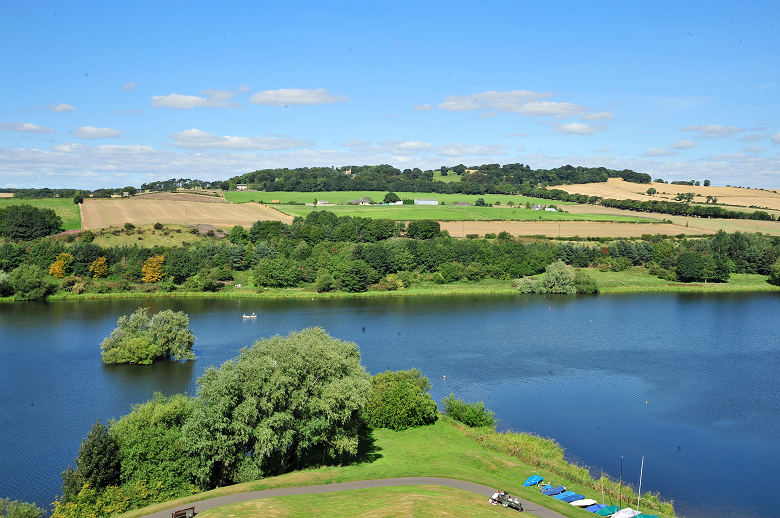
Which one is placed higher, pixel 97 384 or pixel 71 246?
pixel 71 246

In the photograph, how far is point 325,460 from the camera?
33656mm

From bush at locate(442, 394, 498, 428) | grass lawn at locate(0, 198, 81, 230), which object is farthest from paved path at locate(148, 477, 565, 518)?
grass lawn at locate(0, 198, 81, 230)

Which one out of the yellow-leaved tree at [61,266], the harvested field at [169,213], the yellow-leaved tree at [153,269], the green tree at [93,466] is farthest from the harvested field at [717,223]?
the green tree at [93,466]

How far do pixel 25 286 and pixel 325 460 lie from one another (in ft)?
206

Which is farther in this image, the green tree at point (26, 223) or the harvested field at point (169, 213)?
the harvested field at point (169, 213)

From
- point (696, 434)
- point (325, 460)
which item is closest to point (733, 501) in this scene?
point (696, 434)

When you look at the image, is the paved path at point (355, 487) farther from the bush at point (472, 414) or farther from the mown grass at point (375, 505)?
the bush at point (472, 414)

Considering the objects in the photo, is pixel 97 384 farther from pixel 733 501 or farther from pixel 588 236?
pixel 588 236

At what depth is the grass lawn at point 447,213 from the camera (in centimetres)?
12290

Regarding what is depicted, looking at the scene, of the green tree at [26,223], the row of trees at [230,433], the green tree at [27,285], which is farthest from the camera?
the green tree at [26,223]

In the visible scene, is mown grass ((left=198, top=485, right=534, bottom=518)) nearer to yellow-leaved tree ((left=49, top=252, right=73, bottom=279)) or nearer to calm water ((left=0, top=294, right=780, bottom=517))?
calm water ((left=0, top=294, right=780, bottom=517))

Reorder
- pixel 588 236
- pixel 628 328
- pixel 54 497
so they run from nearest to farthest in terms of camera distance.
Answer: pixel 54 497
pixel 628 328
pixel 588 236

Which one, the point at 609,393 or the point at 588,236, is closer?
the point at 609,393

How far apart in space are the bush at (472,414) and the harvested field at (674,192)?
403 ft
